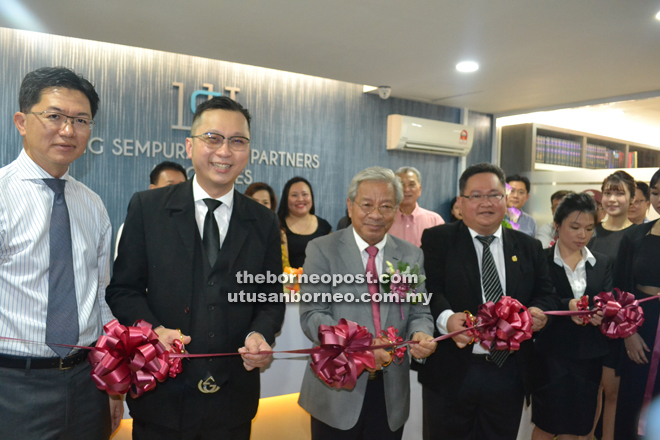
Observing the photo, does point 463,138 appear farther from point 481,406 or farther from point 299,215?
point 481,406

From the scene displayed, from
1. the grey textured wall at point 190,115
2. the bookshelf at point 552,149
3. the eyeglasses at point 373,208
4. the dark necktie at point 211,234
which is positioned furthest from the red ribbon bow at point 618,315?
the bookshelf at point 552,149

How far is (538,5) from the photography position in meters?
3.41

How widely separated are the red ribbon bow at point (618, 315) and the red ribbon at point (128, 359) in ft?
7.14

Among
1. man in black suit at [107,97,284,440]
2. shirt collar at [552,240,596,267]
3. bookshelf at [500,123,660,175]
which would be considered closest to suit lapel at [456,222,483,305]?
shirt collar at [552,240,596,267]

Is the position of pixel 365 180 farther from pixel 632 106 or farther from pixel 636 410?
pixel 632 106

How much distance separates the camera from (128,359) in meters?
1.57

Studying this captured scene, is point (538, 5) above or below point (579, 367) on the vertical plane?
above

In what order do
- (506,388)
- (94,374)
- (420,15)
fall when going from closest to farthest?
(94,374)
(506,388)
(420,15)

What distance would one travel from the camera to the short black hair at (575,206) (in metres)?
2.70

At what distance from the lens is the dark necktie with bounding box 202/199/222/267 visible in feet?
5.74

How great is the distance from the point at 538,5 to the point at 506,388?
2.73m

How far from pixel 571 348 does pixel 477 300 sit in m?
0.82

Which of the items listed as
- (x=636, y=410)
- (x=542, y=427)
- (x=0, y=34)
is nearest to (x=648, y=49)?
(x=636, y=410)

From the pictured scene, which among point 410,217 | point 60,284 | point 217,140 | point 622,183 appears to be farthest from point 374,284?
point 622,183
